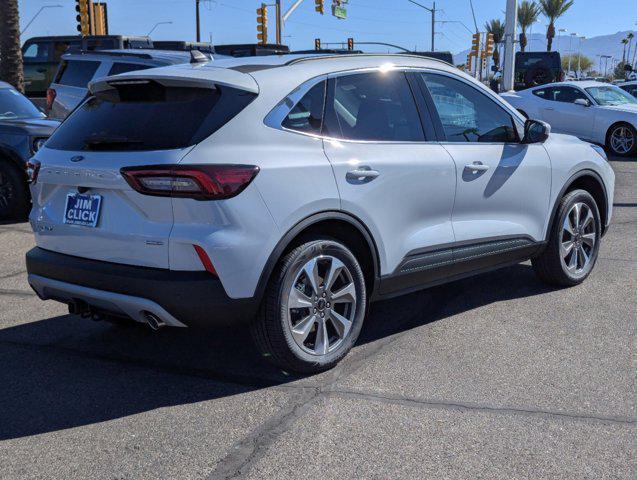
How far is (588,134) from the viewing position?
1678cm

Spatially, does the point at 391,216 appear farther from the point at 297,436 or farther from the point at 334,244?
the point at 297,436

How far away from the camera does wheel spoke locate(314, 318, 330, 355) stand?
4.29m

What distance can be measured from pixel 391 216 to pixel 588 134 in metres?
13.6

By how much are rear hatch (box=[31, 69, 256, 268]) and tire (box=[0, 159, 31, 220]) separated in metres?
4.94

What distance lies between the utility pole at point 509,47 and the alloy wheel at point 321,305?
2011 cm

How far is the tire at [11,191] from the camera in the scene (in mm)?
8969

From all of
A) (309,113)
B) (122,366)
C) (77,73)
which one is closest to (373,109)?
(309,113)

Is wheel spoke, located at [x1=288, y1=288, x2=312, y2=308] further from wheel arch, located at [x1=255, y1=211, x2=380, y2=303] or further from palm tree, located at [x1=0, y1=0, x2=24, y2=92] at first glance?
palm tree, located at [x1=0, y1=0, x2=24, y2=92]

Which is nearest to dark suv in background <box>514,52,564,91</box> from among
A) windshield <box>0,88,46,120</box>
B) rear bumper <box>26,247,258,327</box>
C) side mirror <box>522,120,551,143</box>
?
windshield <box>0,88,46,120</box>

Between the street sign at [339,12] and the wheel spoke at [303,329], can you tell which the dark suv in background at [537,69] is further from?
the wheel spoke at [303,329]

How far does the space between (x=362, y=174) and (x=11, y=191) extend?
6.03m

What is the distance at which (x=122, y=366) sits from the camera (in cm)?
452

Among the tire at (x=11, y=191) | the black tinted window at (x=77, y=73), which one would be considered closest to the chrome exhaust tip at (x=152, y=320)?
the tire at (x=11, y=191)

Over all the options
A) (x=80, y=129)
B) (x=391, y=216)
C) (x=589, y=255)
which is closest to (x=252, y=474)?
(x=391, y=216)
